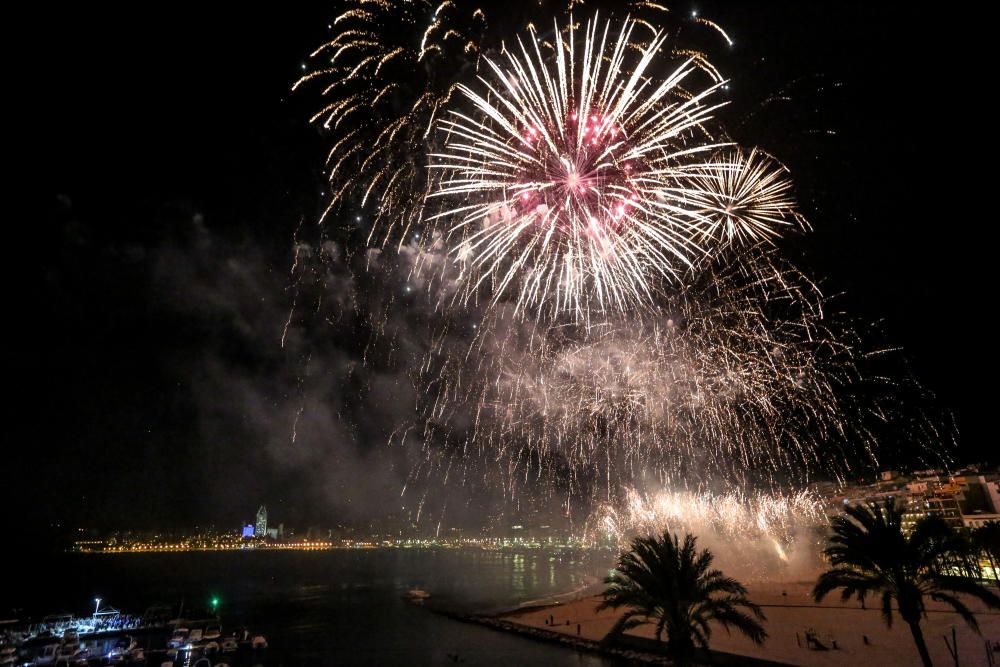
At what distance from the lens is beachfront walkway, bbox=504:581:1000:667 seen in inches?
1021

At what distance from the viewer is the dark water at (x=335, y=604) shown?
140 feet

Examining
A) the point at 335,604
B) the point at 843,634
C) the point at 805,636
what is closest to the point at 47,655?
the point at 335,604

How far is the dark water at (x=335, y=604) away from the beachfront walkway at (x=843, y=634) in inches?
310

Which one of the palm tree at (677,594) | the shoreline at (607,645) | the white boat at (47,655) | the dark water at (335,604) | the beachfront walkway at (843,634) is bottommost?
the dark water at (335,604)

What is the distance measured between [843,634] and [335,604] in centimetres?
6421

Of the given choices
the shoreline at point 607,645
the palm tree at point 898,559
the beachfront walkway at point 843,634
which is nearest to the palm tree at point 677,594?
the shoreline at point 607,645

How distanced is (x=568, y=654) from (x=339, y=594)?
62552 mm

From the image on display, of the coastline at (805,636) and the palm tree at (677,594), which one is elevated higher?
the palm tree at (677,594)

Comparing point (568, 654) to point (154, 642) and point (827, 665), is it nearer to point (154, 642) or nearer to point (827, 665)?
point (827, 665)

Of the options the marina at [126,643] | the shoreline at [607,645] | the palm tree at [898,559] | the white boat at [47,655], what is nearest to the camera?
the palm tree at [898,559]

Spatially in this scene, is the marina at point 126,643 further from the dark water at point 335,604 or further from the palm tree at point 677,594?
the palm tree at point 677,594

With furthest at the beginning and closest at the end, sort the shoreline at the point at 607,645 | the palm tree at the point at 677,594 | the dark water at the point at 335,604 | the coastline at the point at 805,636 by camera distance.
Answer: the dark water at the point at 335,604 → the shoreline at the point at 607,645 → the coastline at the point at 805,636 → the palm tree at the point at 677,594

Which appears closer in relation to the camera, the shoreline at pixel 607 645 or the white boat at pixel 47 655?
the shoreline at pixel 607 645

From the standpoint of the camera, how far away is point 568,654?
122 ft
